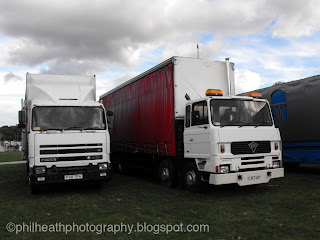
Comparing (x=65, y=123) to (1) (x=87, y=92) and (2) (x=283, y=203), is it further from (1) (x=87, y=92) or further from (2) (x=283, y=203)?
(2) (x=283, y=203)

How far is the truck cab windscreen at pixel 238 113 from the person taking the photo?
26.8 ft

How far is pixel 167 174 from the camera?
1009 centimetres

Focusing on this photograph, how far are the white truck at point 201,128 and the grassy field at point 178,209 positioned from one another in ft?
2.32

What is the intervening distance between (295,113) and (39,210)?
32.6 feet

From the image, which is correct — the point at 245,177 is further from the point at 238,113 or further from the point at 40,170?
the point at 40,170

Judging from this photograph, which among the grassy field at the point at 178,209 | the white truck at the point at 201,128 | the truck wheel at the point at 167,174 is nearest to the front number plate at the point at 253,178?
the white truck at the point at 201,128

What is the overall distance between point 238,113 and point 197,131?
48.8 inches

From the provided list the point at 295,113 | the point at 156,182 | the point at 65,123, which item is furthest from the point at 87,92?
the point at 295,113

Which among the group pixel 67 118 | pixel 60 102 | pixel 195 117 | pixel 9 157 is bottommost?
pixel 9 157

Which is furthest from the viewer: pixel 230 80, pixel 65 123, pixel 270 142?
pixel 230 80

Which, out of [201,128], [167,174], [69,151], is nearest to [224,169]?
[201,128]

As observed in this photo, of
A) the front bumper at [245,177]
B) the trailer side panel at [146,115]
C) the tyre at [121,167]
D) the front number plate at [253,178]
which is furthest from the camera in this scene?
the tyre at [121,167]

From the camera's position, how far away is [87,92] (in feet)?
34.6

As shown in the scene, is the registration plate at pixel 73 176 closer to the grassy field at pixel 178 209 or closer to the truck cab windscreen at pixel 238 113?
the grassy field at pixel 178 209
